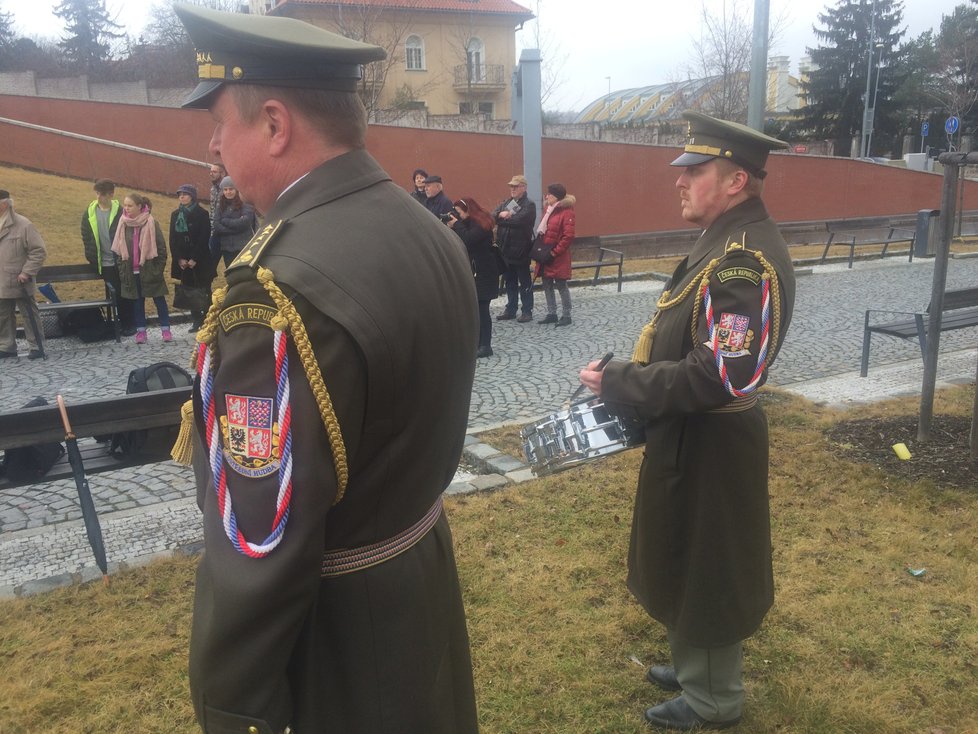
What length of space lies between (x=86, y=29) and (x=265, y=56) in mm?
55595

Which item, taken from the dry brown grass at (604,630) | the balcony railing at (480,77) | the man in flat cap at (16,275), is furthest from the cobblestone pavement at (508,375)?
the balcony railing at (480,77)

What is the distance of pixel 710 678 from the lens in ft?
9.29

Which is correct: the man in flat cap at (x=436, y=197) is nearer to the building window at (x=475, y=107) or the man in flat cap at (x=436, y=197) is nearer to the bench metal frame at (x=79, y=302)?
the bench metal frame at (x=79, y=302)

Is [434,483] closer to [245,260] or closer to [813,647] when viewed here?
[245,260]

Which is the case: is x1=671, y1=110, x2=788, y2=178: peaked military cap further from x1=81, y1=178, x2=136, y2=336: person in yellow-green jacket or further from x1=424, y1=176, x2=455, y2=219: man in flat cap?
x1=81, y1=178, x2=136, y2=336: person in yellow-green jacket

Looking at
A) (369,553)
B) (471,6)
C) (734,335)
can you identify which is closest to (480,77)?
(471,6)

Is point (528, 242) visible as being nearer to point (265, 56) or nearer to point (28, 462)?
point (28, 462)

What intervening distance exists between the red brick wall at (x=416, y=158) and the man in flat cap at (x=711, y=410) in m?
15.9

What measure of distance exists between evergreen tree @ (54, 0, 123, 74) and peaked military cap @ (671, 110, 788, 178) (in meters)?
50.6

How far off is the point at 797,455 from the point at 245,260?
497cm

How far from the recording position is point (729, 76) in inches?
1191

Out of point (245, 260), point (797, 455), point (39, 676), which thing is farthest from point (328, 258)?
point (797, 455)

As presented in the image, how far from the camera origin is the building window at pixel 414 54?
44594 mm

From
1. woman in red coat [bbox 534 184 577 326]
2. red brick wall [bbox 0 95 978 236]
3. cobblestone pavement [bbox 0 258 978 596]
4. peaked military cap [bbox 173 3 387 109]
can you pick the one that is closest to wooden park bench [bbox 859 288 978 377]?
cobblestone pavement [bbox 0 258 978 596]
